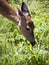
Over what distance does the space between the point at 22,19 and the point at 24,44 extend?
597 millimetres

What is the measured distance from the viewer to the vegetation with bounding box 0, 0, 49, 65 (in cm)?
529

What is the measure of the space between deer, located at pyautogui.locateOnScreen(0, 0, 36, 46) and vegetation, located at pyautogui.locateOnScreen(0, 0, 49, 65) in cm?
16

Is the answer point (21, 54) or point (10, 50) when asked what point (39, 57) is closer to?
point (21, 54)

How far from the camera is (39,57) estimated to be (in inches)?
208

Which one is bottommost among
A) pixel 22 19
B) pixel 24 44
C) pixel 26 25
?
pixel 24 44

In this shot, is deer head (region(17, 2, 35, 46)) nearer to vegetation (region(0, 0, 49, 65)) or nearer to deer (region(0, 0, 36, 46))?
deer (region(0, 0, 36, 46))

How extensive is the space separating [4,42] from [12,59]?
83 cm

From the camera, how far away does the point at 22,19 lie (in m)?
6.07

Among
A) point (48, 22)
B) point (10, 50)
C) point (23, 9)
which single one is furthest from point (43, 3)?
point (10, 50)

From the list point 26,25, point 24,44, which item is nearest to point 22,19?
point 26,25

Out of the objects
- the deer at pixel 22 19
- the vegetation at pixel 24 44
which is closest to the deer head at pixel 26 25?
the deer at pixel 22 19

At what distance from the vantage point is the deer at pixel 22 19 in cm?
593

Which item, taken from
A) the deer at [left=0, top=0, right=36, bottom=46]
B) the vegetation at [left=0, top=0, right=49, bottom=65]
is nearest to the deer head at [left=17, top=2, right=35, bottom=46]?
the deer at [left=0, top=0, right=36, bottom=46]

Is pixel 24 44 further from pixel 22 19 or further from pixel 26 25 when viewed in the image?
pixel 22 19
